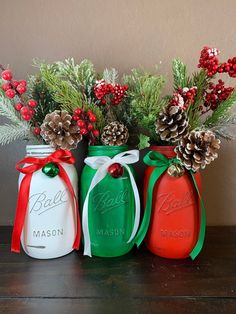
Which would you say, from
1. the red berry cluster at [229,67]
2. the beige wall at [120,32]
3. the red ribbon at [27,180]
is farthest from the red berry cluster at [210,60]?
the red ribbon at [27,180]

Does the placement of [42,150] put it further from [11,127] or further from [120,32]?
[120,32]

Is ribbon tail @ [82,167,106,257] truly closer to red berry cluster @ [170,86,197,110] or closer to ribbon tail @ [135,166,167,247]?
ribbon tail @ [135,166,167,247]

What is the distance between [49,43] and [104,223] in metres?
0.54

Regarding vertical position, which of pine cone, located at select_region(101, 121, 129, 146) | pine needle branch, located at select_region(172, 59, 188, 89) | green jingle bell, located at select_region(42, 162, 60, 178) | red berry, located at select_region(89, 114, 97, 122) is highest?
pine needle branch, located at select_region(172, 59, 188, 89)

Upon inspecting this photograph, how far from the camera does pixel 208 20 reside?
2.34ft

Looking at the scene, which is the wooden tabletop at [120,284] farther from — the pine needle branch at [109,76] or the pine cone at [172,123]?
the pine needle branch at [109,76]

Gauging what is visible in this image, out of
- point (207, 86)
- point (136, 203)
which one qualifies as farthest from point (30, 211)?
→ point (207, 86)

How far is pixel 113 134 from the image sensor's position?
0.55m

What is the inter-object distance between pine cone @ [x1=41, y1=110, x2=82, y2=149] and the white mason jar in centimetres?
4

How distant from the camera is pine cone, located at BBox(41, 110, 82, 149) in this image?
1.69ft

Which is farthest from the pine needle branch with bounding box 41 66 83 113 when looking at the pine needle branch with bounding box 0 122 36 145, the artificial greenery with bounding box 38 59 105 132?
the pine needle branch with bounding box 0 122 36 145

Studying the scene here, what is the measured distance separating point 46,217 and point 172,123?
34 centimetres

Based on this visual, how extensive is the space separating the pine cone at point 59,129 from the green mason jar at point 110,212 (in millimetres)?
70

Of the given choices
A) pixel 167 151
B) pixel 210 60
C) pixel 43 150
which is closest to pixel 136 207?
pixel 167 151
